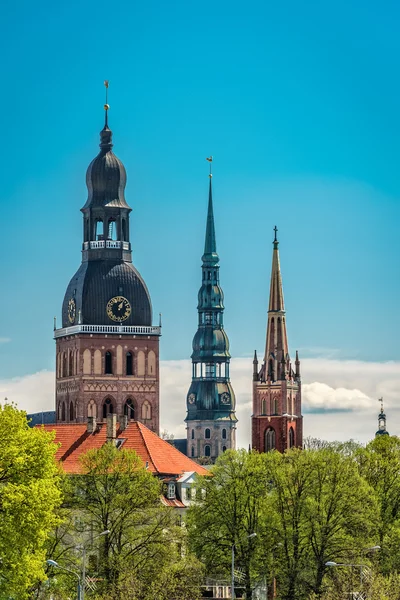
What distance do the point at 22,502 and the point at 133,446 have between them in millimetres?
50251

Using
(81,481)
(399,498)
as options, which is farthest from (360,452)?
(81,481)

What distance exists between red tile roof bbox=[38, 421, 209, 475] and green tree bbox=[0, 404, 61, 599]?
139 feet

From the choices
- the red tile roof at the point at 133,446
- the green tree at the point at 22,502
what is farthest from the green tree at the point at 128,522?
the red tile roof at the point at 133,446

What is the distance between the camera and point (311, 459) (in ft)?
422

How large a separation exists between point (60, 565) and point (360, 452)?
1322 inches

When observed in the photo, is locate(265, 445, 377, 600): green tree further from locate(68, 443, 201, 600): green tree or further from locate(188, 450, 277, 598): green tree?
locate(68, 443, 201, 600): green tree

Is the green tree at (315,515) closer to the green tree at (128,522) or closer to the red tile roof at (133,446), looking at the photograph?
the green tree at (128,522)

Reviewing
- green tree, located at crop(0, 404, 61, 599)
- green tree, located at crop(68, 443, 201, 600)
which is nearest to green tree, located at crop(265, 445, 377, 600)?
green tree, located at crop(68, 443, 201, 600)

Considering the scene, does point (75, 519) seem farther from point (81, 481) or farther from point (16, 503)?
point (16, 503)

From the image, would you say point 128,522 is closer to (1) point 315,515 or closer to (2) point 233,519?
(2) point 233,519

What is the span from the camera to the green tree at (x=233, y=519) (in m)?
121

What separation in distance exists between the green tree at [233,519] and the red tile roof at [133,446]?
1374 centimetres

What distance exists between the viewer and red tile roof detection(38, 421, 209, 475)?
143m

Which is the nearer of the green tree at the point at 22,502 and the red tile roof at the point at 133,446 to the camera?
the green tree at the point at 22,502
